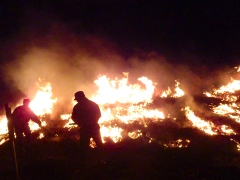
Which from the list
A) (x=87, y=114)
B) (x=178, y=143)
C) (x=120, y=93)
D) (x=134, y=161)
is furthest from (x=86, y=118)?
(x=120, y=93)

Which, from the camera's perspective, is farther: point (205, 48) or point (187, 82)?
point (205, 48)

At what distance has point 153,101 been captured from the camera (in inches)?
573

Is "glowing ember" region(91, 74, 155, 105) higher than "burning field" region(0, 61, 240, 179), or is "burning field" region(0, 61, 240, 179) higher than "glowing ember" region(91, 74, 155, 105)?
"glowing ember" region(91, 74, 155, 105)

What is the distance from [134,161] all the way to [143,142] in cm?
153

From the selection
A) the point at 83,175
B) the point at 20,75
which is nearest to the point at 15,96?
the point at 20,75

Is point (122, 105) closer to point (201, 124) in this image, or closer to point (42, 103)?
point (42, 103)

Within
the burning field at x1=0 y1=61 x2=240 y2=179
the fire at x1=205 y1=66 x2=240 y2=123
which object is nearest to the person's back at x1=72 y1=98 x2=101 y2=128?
the burning field at x1=0 y1=61 x2=240 y2=179

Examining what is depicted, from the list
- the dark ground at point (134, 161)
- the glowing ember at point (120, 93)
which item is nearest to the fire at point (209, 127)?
the dark ground at point (134, 161)

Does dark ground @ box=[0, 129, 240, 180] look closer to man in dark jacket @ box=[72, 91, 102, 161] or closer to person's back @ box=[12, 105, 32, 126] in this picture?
man in dark jacket @ box=[72, 91, 102, 161]

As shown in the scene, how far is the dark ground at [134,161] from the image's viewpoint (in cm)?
580

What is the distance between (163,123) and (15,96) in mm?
13448

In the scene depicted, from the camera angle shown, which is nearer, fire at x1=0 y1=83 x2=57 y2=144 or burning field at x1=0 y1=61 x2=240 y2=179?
burning field at x1=0 y1=61 x2=240 y2=179

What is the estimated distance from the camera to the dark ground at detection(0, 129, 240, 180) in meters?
5.80

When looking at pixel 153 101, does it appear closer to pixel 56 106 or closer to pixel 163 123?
pixel 163 123
